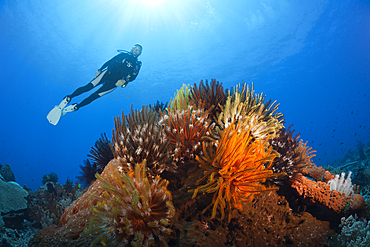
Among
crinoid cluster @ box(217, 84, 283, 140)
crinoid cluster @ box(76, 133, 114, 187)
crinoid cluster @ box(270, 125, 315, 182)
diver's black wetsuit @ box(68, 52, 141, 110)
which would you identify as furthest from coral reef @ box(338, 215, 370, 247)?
diver's black wetsuit @ box(68, 52, 141, 110)

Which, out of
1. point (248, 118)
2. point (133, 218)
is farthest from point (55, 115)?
point (248, 118)

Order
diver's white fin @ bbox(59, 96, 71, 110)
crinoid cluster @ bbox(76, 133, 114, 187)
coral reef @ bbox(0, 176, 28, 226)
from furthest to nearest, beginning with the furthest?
diver's white fin @ bbox(59, 96, 71, 110), coral reef @ bbox(0, 176, 28, 226), crinoid cluster @ bbox(76, 133, 114, 187)

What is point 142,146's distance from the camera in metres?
2.39

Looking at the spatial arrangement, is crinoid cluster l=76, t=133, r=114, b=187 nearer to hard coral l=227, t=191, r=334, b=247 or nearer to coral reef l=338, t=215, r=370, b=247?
hard coral l=227, t=191, r=334, b=247

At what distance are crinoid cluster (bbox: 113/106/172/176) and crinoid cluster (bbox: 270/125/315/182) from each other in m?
2.23

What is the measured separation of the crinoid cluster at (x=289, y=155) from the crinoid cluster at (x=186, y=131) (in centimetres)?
154

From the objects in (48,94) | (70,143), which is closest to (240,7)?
(48,94)

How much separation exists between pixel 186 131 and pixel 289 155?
7.06ft

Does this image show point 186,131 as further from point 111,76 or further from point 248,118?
→ point 111,76

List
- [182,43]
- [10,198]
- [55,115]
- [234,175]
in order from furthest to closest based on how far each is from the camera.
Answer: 1. [182,43]
2. [55,115]
3. [10,198]
4. [234,175]

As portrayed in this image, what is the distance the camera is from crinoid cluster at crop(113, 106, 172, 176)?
238cm

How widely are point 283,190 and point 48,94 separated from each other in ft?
316

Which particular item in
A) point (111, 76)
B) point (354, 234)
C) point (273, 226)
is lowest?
point (354, 234)

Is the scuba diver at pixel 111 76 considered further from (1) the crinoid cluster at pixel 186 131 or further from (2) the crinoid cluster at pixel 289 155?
(2) the crinoid cluster at pixel 289 155
